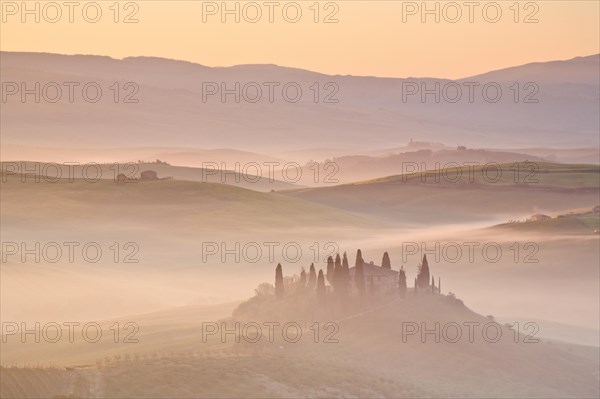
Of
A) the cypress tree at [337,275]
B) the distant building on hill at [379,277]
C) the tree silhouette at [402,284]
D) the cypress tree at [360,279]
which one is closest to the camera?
the cypress tree at [337,275]

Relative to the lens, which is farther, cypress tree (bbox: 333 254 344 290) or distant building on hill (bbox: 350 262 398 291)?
distant building on hill (bbox: 350 262 398 291)

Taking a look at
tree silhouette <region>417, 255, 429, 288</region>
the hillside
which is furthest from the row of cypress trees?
tree silhouette <region>417, 255, 429, 288</region>

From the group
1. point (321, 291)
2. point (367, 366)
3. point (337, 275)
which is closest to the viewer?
point (367, 366)

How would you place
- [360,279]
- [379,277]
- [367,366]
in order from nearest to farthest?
[367,366] → [360,279] → [379,277]

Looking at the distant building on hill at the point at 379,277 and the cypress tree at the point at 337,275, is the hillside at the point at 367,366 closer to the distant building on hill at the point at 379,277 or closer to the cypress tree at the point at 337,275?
the distant building on hill at the point at 379,277

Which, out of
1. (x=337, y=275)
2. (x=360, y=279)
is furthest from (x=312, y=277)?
(x=360, y=279)

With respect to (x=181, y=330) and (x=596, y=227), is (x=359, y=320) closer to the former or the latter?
(x=181, y=330)

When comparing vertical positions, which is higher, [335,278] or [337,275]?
[337,275]

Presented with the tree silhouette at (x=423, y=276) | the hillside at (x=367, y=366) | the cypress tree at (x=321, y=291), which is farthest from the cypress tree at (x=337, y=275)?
the tree silhouette at (x=423, y=276)

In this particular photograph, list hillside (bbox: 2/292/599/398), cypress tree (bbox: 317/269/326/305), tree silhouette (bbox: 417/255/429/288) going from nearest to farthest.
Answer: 1. hillside (bbox: 2/292/599/398)
2. cypress tree (bbox: 317/269/326/305)
3. tree silhouette (bbox: 417/255/429/288)

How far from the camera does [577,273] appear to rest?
179 meters

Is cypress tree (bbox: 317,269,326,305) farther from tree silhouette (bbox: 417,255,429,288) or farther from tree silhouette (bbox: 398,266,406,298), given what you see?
tree silhouette (bbox: 417,255,429,288)

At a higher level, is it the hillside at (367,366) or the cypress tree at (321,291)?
the cypress tree at (321,291)

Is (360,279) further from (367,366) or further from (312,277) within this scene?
(367,366)
